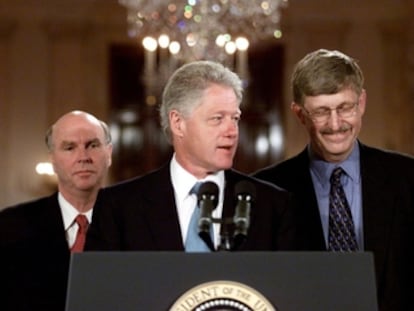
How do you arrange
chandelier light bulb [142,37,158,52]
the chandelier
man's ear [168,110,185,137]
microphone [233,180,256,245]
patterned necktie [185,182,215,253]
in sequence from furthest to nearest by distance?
chandelier light bulb [142,37,158,52]
the chandelier
man's ear [168,110,185,137]
patterned necktie [185,182,215,253]
microphone [233,180,256,245]

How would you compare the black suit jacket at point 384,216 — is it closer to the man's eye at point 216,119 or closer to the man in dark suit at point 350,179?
the man in dark suit at point 350,179

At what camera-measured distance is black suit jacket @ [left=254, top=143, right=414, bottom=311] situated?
9.35 ft

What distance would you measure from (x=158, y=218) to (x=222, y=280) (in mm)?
622

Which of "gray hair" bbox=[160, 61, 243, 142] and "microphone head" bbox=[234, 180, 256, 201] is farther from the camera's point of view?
"gray hair" bbox=[160, 61, 243, 142]

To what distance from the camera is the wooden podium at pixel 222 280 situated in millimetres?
2018

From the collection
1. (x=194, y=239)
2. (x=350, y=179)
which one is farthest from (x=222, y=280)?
(x=350, y=179)

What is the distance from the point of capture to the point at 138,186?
8.86ft

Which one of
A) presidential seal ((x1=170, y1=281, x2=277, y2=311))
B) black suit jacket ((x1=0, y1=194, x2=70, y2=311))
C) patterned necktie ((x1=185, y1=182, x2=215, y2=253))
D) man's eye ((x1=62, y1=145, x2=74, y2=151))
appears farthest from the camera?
man's eye ((x1=62, y1=145, x2=74, y2=151))

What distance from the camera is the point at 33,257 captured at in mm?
3160

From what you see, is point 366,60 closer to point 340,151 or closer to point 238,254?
point 340,151

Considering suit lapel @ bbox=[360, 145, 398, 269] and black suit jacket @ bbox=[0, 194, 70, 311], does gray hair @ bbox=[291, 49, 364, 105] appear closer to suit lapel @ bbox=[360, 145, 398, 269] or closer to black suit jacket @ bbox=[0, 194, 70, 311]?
suit lapel @ bbox=[360, 145, 398, 269]

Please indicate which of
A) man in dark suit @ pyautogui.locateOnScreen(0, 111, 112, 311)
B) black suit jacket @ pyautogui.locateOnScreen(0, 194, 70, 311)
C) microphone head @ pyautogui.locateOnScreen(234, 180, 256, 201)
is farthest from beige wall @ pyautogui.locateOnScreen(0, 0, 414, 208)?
microphone head @ pyautogui.locateOnScreen(234, 180, 256, 201)

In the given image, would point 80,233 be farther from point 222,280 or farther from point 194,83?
point 222,280

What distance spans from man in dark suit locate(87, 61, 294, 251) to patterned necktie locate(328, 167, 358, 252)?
0.96ft
